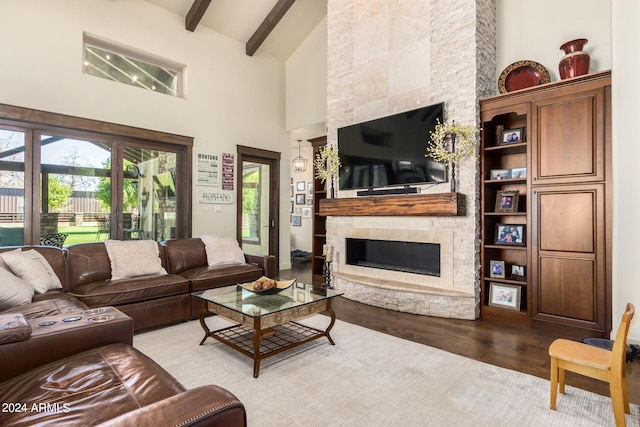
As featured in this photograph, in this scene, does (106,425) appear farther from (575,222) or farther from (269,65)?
(269,65)

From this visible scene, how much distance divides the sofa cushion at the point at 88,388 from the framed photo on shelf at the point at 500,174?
3.73 meters

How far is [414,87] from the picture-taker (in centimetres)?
423

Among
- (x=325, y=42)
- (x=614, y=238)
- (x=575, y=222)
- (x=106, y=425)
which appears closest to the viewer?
(x=106, y=425)

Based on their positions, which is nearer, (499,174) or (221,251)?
(499,174)

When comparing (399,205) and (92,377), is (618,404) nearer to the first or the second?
(92,377)

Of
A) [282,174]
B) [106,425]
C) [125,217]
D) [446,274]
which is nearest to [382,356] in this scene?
[446,274]

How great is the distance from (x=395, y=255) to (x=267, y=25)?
4.38 m

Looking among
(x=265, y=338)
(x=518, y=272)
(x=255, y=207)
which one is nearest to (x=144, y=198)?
(x=255, y=207)

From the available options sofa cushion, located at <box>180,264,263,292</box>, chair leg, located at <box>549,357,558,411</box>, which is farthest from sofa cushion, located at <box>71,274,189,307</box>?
chair leg, located at <box>549,357,558,411</box>

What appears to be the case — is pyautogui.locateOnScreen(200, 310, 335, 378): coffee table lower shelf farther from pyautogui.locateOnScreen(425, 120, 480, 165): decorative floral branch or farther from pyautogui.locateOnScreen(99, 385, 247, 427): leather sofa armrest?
pyautogui.locateOnScreen(425, 120, 480, 165): decorative floral branch

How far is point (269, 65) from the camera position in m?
6.58

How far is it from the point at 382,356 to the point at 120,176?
4309 millimetres

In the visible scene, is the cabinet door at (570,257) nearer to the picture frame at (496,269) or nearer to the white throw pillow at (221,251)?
the picture frame at (496,269)

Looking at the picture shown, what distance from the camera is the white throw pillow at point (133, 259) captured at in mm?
3551
